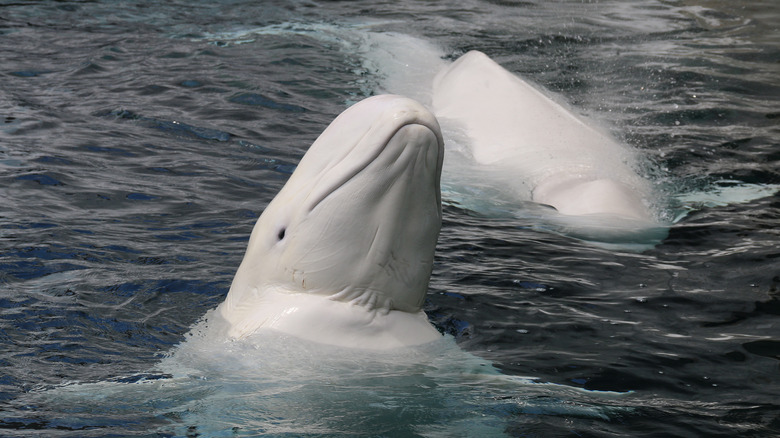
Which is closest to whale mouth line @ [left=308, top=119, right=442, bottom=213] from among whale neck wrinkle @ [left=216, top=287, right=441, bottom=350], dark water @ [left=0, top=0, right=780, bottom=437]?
whale neck wrinkle @ [left=216, top=287, right=441, bottom=350]

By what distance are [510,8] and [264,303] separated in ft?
48.6

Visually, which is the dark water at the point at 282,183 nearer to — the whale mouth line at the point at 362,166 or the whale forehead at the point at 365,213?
the whale forehead at the point at 365,213

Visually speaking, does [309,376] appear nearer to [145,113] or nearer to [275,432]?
[275,432]

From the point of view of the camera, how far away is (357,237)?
4.49 metres

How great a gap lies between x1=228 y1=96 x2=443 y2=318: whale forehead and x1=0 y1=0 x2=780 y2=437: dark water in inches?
35.6

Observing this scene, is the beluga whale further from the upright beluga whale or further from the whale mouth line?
the whale mouth line

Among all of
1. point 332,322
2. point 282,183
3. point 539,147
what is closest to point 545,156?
point 539,147

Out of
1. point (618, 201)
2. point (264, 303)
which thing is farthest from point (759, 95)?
point (264, 303)

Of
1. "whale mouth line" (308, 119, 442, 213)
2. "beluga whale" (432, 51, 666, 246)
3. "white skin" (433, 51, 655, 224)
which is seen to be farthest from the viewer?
"white skin" (433, 51, 655, 224)

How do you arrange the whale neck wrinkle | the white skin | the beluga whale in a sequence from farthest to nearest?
the white skin → the beluga whale → the whale neck wrinkle

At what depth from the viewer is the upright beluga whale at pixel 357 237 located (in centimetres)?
436

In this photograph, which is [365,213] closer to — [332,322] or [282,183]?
[332,322]

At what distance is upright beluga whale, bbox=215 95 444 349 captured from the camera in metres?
4.36

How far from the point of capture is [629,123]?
1141 centimetres
